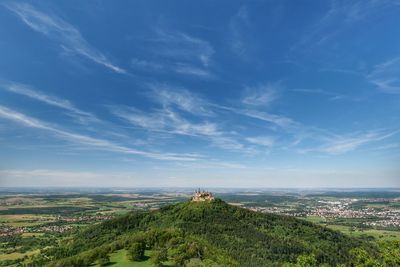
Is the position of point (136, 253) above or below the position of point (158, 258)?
above

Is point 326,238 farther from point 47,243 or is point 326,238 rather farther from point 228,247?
point 47,243

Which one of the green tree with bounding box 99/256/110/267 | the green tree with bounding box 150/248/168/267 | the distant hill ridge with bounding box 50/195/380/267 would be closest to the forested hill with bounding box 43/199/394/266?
the distant hill ridge with bounding box 50/195/380/267

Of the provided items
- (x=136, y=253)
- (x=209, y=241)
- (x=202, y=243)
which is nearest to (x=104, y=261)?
(x=136, y=253)

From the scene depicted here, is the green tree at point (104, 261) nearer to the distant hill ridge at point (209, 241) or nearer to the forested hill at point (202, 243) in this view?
the forested hill at point (202, 243)

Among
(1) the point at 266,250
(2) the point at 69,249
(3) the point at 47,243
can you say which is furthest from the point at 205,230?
(3) the point at 47,243

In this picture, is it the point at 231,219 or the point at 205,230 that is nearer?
the point at 205,230

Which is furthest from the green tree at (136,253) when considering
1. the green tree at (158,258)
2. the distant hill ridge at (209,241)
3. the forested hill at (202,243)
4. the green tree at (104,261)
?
the distant hill ridge at (209,241)

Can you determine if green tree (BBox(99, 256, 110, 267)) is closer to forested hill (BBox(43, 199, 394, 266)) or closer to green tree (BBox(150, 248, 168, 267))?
forested hill (BBox(43, 199, 394, 266))

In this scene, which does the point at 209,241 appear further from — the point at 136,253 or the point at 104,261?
the point at 104,261
